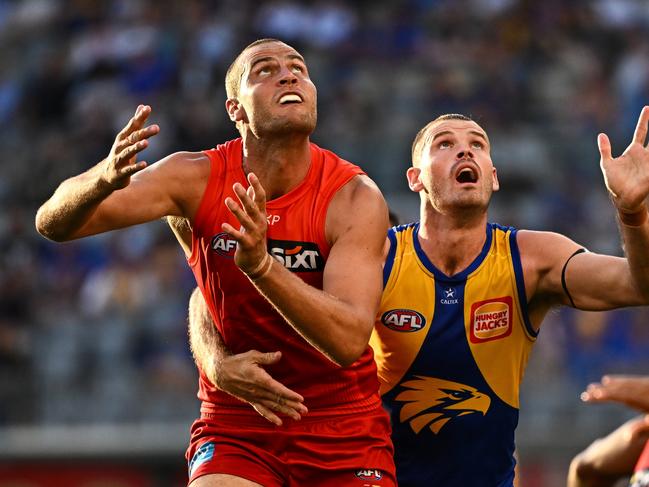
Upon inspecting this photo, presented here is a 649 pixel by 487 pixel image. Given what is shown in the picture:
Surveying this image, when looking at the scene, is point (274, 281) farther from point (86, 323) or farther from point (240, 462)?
point (86, 323)

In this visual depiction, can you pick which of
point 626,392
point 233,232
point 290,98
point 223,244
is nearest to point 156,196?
point 223,244

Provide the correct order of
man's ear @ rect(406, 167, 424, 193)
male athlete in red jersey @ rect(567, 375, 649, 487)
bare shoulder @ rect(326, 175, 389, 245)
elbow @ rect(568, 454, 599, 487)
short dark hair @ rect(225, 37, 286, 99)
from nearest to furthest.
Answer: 1. bare shoulder @ rect(326, 175, 389, 245)
2. short dark hair @ rect(225, 37, 286, 99)
3. man's ear @ rect(406, 167, 424, 193)
4. male athlete in red jersey @ rect(567, 375, 649, 487)
5. elbow @ rect(568, 454, 599, 487)

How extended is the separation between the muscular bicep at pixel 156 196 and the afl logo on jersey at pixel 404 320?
1296 mm

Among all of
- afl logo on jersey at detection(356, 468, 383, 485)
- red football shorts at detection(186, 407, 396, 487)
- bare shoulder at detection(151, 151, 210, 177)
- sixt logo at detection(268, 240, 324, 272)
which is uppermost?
bare shoulder at detection(151, 151, 210, 177)

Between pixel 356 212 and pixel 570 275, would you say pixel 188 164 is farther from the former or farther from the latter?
pixel 570 275

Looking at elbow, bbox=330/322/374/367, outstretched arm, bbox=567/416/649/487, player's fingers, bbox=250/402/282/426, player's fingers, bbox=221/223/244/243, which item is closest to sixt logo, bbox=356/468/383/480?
player's fingers, bbox=250/402/282/426

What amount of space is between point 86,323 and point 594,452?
24.8 feet

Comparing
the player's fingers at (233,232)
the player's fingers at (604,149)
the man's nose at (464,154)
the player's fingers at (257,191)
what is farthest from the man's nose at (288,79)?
the player's fingers at (604,149)

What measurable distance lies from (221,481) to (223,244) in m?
1.13

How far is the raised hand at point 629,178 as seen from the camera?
20.9 ft

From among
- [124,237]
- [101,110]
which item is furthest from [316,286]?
[101,110]

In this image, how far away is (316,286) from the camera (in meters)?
6.43

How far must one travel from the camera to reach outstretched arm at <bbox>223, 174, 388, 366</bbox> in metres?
5.69

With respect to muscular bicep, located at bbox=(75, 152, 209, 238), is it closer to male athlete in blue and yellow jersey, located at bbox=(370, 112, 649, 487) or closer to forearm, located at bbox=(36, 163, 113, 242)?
forearm, located at bbox=(36, 163, 113, 242)
